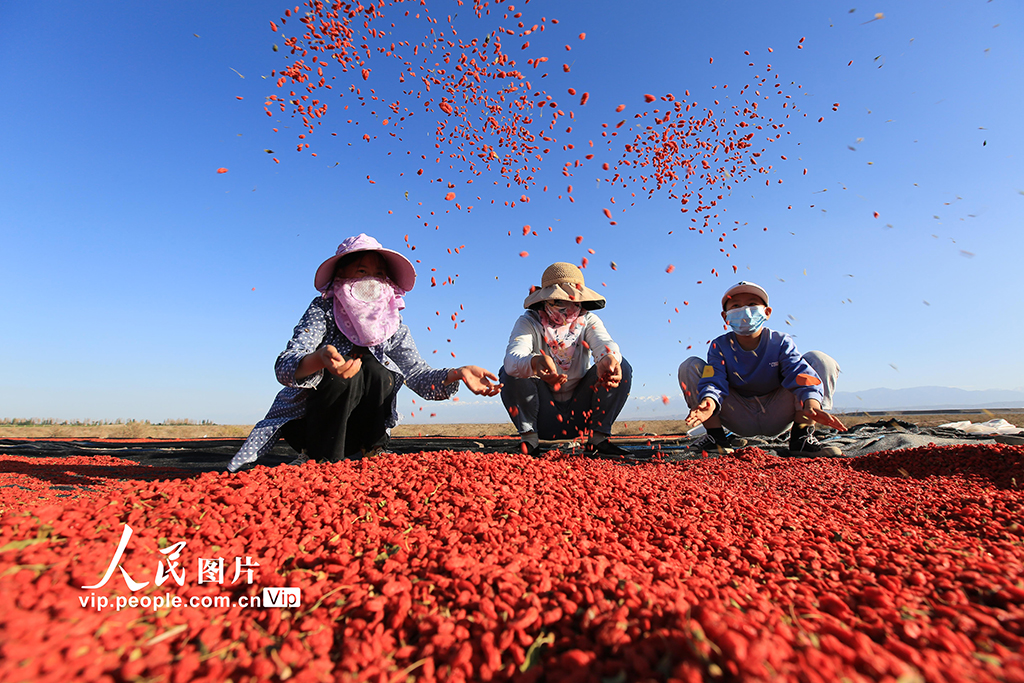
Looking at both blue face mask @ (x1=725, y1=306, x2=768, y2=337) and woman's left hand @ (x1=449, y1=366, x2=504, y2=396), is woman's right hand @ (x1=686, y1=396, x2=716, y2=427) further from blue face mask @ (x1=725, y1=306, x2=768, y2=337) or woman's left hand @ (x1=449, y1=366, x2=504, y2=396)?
woman's left hand @ (x1=449, y1=366, x2=504, y2=396)

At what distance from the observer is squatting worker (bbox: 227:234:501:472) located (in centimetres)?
288

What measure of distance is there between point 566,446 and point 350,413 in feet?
5.96

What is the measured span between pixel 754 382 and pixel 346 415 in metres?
3.28

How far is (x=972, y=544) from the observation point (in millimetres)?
1463

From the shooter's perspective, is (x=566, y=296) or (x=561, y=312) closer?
(x=566, y=296)

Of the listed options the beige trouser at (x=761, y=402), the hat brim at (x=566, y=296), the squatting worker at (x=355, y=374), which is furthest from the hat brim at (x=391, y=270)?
the beige trouser at (x=761, y=402)

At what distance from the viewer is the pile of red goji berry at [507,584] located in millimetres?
815

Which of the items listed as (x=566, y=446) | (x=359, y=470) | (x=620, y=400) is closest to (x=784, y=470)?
(x=620, y=400)

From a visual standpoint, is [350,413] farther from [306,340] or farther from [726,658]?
Answer: [726,658]

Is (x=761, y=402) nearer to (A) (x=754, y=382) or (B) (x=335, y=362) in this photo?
(A) (x=754, y=382)

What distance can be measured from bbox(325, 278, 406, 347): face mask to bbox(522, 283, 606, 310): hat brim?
1.40m

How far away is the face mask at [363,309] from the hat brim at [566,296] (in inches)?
55.3

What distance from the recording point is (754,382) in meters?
4.06

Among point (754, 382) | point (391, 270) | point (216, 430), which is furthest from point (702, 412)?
point (216, 430)
